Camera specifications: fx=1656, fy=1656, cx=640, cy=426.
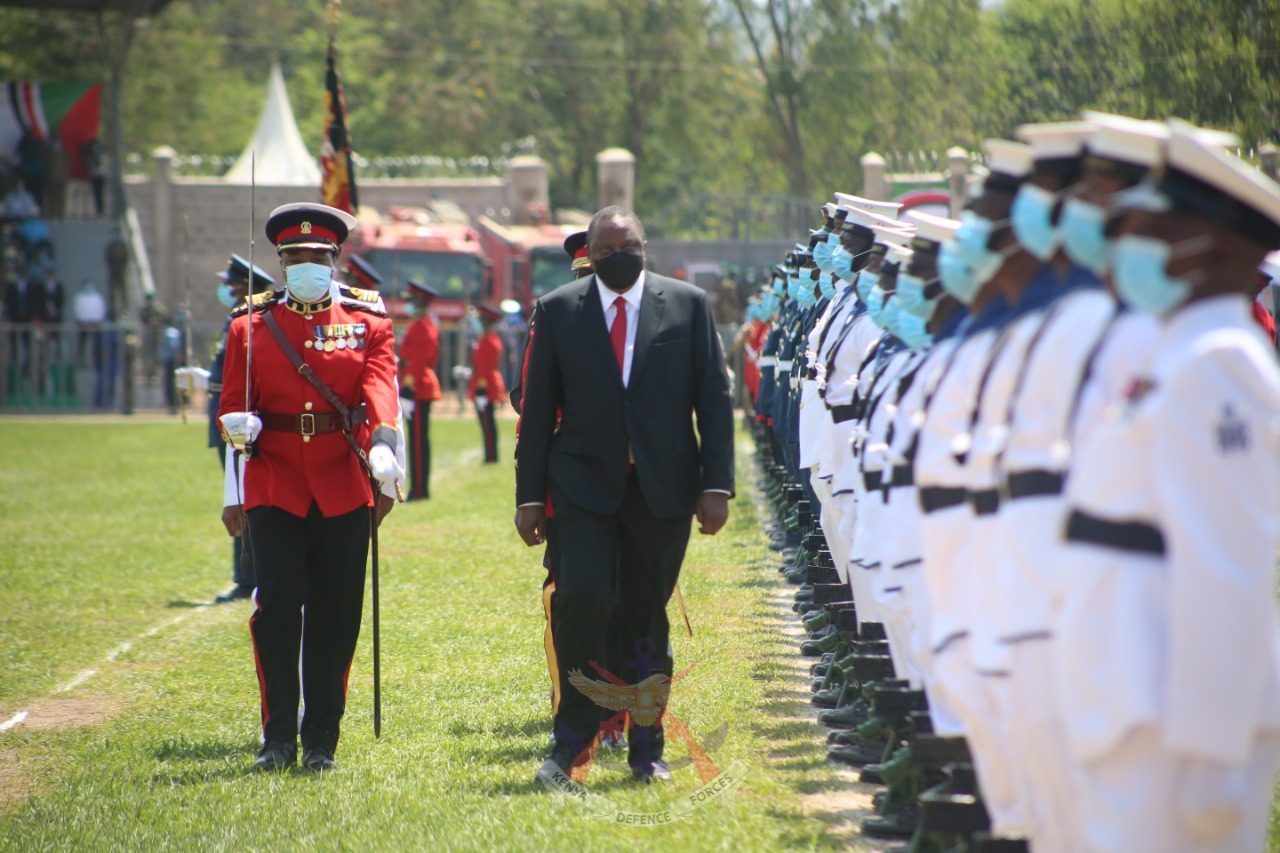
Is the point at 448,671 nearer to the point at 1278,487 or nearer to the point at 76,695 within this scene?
the point at 76,695

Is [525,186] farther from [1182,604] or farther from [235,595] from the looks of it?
[1182,604]

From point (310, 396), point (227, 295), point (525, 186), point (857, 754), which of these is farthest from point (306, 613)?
point (525, 186)

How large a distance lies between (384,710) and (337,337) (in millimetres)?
1990

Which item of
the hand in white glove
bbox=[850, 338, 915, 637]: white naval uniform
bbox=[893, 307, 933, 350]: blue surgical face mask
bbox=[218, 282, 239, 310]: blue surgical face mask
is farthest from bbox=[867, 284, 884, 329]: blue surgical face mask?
bbox=[218, 282, 239, 310]: blue surgical face mask

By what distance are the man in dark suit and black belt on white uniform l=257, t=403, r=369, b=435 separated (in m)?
0.99

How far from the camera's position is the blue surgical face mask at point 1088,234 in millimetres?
3785

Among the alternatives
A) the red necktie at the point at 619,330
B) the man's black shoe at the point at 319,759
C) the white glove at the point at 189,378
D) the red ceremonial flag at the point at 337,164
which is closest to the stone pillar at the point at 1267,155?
the red ceremonial flag at the point at 337,164

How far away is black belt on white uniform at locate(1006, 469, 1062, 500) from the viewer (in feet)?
12.7

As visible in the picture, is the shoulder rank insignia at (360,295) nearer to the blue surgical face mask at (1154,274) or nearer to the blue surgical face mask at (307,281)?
the blue surgical face mask at (307,281)

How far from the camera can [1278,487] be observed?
352cm

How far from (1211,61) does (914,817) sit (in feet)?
34.4

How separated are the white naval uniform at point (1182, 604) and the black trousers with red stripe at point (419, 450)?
1352 centimetres

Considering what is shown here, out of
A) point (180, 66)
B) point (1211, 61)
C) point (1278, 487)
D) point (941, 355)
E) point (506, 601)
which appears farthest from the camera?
point (180, 66)

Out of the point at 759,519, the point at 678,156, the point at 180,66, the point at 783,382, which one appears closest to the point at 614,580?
the point at 783,382
